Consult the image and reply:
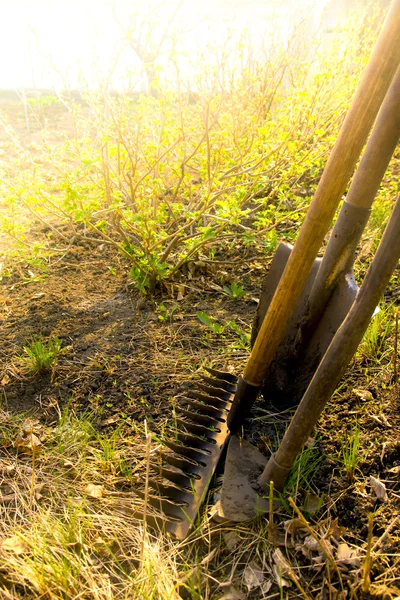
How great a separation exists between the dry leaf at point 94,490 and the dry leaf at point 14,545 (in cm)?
27

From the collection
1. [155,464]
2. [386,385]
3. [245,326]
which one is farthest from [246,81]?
[155,464]

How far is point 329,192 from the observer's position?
58.3 inches

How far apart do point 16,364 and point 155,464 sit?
0.99 metres

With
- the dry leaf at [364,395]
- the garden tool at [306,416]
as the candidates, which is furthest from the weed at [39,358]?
the dry leaf at [364,395]

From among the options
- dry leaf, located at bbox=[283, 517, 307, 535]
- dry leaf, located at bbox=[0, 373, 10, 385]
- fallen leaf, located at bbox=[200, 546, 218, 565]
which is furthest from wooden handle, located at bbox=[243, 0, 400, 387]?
dry leaf, located at bbox=[0, 373, 10, 385]

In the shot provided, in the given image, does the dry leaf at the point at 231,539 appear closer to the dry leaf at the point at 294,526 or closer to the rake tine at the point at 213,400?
the dry leaf at the point at 294,526

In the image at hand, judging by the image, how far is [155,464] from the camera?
5.81 ft

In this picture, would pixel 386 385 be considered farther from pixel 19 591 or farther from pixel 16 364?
pixel 16 364

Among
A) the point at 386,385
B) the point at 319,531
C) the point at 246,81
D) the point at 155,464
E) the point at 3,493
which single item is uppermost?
the point at 246,81

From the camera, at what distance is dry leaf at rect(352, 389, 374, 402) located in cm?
185

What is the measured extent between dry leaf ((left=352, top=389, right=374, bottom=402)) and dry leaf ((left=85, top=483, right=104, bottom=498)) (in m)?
1.08

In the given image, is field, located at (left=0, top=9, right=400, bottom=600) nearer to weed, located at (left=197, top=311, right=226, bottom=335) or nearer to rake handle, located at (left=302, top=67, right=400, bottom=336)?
weed, located at (left=197, top=311, right=226, bottom=335)

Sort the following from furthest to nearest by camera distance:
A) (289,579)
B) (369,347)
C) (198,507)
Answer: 1. (369,347)
2. (198,507)
3. (289,579)

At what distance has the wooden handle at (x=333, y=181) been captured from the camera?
52.8 inches
